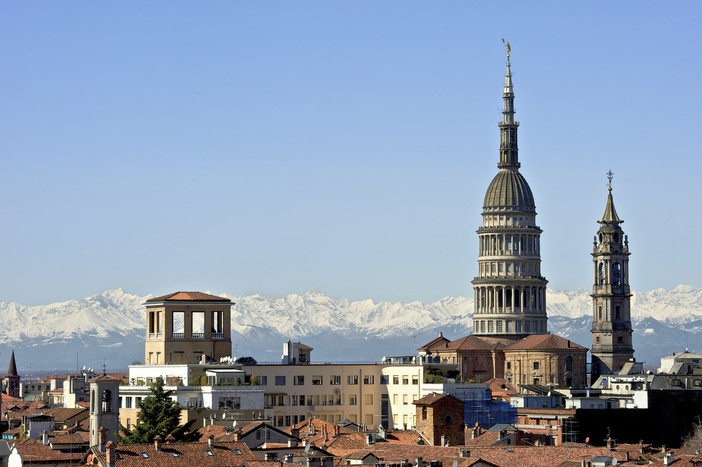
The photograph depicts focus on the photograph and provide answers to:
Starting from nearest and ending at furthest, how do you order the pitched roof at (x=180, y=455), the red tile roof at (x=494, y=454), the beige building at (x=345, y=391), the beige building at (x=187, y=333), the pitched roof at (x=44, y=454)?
the pitched roof at (x=180, y=455)
the pitched roof at (x=44, y=454)
the red tile roof at (x=494, y=454)
the beige building at (x=187, y=333)
the beige building at (x=345, y=391)

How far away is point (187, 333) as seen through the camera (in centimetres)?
12925

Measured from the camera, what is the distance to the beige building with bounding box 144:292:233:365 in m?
129

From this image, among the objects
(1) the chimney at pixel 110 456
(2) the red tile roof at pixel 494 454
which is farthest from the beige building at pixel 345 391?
(1) the chimney at pixel 110 456

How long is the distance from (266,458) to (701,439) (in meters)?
53.9

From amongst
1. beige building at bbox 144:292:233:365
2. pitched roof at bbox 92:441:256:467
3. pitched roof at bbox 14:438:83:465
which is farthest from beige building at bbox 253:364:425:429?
pitched roof at bbox 92:441:256:467

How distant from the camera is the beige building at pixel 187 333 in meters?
129

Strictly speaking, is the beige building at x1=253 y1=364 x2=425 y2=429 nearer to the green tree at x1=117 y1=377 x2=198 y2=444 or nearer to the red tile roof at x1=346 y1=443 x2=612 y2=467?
the green tree at x1=117 y1=377 x2=198 y2=444

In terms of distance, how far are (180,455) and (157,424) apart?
Answer: 18635 mm

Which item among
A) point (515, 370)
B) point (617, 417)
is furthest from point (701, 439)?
point (515, 370)

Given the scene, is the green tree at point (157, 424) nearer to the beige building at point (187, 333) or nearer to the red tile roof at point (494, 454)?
the red tile roof at point (494, 454)

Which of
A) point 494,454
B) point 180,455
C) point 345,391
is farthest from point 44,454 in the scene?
point 345,391

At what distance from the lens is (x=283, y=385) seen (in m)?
130

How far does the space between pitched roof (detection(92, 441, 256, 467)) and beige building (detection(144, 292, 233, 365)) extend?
4616cm

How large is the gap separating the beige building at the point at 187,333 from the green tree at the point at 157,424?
26017mm
